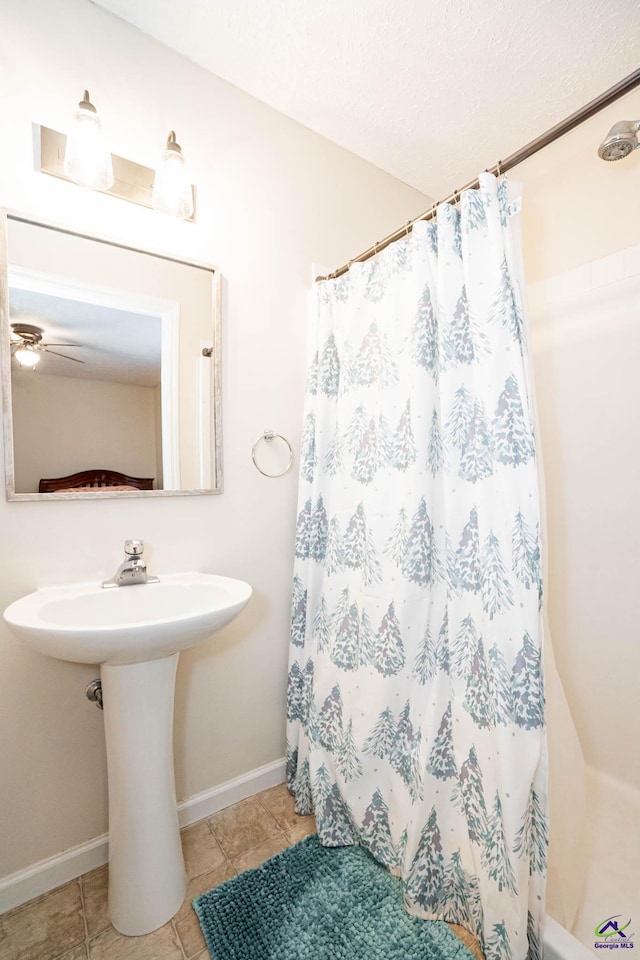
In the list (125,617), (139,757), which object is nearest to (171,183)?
(125,617)

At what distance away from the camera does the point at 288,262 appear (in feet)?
5.14

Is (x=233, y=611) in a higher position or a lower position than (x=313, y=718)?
higher

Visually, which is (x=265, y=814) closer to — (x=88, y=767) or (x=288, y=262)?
(x=88, y=767)

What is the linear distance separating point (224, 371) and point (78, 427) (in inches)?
19.2

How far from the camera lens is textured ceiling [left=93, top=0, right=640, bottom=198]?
1206mm

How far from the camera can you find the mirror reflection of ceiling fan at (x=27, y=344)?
1.10 metres

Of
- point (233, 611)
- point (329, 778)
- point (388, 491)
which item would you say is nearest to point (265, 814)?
point (329, 778)

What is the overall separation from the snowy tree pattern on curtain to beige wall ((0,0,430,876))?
7.3 inches

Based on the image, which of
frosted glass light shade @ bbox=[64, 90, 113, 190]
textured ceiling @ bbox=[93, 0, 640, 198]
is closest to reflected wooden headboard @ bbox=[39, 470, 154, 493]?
frosted glass light shade @ bbox=[64, 90, 113, 190]

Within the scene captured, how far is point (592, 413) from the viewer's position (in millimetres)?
1588

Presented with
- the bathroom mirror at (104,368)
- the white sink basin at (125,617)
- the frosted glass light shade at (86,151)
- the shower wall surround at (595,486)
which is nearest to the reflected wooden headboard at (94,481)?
the bathroom mirror at (104,368)

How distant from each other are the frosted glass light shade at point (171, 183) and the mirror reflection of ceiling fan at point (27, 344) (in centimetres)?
52

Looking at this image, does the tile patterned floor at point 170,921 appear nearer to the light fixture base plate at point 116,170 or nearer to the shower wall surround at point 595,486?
the shower wall surround at point 595,486

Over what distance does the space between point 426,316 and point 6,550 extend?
1.27 metres
